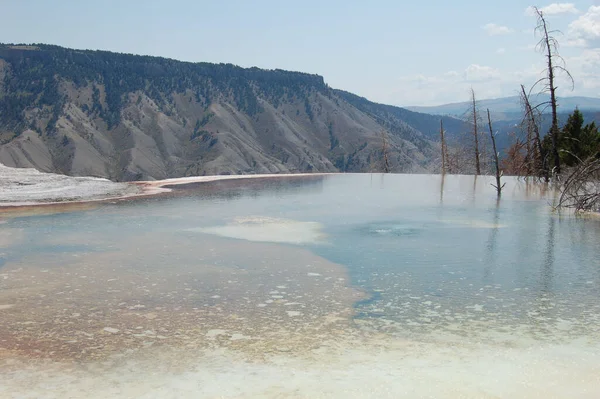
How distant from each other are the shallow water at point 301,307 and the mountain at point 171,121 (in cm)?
6871

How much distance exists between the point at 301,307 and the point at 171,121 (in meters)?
100

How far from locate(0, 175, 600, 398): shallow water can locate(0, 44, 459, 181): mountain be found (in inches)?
2705

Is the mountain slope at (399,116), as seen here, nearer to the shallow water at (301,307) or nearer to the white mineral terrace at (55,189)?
the white mineral terrace at (55,189)

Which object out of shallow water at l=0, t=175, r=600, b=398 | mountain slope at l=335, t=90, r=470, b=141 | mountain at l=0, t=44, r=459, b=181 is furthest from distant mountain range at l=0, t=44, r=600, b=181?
shallow water at l=0, t=175, r=600, b=398

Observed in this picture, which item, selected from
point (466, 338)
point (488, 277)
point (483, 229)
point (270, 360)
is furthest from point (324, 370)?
point (483, 229)

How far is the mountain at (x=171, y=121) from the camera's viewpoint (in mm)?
89125

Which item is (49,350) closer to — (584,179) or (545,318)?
(545,318)

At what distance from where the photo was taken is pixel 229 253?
1077 centimetres

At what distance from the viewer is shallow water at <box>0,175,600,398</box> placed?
533cm

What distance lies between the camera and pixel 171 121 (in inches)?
4077

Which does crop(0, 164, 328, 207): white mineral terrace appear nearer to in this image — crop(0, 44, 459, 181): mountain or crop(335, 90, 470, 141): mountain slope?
crop(0, 44, 459, 181): mountain

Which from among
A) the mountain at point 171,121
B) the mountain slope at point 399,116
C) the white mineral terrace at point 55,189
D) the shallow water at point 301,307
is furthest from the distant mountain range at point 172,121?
the shallow water at point 301,307

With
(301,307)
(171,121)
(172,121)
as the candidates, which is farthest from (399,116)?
(301,307)

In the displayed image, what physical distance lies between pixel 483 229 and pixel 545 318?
251 inches
